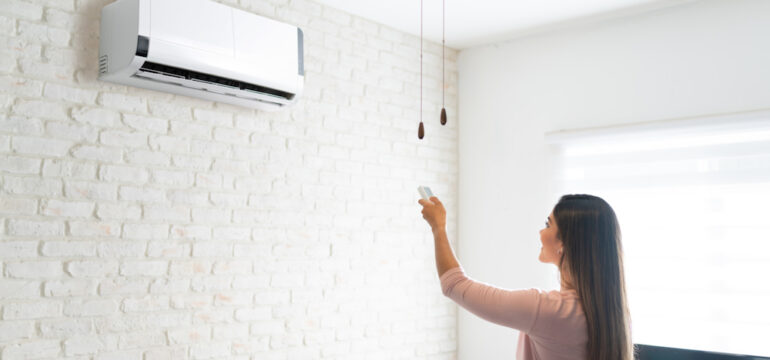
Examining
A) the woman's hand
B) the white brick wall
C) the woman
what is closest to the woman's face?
the woman

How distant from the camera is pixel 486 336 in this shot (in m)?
3.64

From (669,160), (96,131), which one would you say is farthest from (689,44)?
(96,131)

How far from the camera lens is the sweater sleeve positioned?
1.62 metres

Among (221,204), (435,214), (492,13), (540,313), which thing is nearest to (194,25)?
(221,204)

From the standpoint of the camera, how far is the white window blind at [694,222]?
2.77 metres

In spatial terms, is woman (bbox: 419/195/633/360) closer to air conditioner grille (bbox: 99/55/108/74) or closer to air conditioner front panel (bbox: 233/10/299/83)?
air conditioner front panel (bbox: 233/10/299/83)

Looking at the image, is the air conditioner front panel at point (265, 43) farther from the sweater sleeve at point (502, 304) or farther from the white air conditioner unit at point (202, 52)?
the sweater sleeve at point (502, 304)

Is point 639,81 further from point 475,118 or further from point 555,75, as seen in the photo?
point 475,118

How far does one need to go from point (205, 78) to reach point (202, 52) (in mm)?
101

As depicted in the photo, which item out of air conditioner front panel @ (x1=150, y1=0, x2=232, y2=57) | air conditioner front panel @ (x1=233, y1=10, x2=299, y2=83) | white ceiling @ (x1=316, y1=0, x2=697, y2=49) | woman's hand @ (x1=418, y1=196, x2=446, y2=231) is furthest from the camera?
white ceiling @ (x1=316, y1=0, x2=697, y2=49)

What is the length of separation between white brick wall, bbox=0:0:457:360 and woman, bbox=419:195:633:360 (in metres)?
1.22

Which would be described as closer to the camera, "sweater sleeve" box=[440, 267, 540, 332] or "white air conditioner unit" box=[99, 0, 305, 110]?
"sweater sleeve" box=[440, 267, 540, 332]

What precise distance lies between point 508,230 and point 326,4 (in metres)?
1.48

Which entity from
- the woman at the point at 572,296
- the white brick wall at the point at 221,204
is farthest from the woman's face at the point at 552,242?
the white brick wall at the point at 221,204
